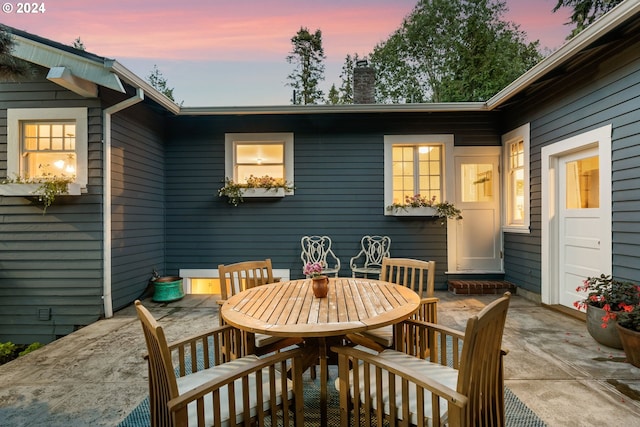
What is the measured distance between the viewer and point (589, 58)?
10.5ft

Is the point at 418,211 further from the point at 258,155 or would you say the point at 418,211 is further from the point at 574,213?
the point at 258,155

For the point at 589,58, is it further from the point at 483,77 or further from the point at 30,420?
the point at 483,77

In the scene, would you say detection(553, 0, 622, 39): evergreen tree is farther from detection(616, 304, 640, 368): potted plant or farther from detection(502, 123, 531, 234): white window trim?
detection(616, 304, 640, 368): potted plant

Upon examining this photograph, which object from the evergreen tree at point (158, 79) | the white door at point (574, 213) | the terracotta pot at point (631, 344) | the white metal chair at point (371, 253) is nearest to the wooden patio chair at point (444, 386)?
the terracotta pot at point (631, 344)

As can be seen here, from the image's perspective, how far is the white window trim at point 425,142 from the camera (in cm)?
488

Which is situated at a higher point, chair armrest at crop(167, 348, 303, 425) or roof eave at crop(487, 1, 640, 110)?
roof eave at crop(487, 1, 640, 110)

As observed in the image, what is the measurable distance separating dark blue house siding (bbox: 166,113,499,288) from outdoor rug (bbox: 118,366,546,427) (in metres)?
3.03

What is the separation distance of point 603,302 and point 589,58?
2462mm

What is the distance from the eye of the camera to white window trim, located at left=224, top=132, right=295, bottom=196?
5.00m

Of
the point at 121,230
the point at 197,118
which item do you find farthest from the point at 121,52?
the point at 121,230

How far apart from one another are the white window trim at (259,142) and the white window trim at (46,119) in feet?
6.09

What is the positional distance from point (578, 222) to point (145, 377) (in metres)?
4.58

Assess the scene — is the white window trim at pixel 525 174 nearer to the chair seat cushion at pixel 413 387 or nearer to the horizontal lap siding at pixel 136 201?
the chair seat cushion at pixel 413 387

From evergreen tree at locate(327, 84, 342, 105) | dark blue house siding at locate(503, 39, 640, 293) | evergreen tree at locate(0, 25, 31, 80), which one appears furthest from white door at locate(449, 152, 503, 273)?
evergreen tree at locate(327, 84, 342, 105)
